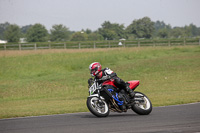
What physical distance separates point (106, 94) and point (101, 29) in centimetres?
4204

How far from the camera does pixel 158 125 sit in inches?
328

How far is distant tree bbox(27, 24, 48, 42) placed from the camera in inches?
2753

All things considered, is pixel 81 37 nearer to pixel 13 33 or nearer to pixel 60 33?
pixel 60 33

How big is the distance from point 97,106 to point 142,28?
41.0 metres

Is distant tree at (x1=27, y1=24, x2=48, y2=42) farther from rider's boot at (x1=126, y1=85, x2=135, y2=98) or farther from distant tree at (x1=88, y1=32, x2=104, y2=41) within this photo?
rider's boot at (x1=126, y1=85, x2=135, y2=98)

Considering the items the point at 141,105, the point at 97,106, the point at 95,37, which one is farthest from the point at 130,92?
the point at 95,37

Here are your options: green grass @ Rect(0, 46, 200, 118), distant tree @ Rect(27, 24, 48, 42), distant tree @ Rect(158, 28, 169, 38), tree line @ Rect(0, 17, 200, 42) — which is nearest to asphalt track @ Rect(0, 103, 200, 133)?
green grass @ Rect(0, 46, 200, 118)

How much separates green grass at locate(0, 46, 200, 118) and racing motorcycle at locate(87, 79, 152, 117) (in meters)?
2.77

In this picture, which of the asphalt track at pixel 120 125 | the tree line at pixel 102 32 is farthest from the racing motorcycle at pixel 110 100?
the tree line at pixel 102 32

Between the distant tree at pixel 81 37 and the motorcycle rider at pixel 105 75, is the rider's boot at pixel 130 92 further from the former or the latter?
the distant tree at pixel 81 37

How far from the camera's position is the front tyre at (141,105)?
10.3 m

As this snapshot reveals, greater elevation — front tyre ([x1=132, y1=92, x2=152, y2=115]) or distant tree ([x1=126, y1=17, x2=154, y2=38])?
distant tree ([x1=126, y1=17, x2=154, y2=38])

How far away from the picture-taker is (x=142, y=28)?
50094 mm

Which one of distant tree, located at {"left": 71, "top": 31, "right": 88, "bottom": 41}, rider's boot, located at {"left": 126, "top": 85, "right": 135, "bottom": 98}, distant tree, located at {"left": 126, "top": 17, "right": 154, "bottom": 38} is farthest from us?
distant tree, located at {"left": 71, "top": 31, "right": 88, "bottom": 41}
